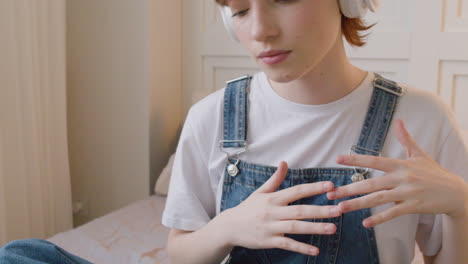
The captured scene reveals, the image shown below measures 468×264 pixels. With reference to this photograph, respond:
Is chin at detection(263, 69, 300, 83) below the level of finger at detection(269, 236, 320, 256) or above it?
above

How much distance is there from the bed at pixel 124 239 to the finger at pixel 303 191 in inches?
29.0

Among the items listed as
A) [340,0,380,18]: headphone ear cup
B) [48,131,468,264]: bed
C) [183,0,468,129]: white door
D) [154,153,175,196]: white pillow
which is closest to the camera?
[340,0,380,18]: headphone ear cup

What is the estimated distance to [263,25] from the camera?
68cm

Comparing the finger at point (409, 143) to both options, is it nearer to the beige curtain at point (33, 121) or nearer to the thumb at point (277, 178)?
the thumb at point (277, 178)

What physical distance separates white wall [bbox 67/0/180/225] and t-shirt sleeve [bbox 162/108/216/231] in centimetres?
108

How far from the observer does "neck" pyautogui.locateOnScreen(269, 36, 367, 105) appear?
81 centimetres

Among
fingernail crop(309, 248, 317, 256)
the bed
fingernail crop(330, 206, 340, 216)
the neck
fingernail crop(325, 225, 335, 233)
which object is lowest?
the bed

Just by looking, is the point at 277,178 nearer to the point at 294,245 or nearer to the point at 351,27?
the point at 294,245

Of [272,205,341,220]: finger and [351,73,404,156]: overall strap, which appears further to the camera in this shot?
[351,73,404,156]: overall strap

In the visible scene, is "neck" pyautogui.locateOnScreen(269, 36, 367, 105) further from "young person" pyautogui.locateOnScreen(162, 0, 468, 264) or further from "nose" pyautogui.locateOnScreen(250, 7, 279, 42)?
"nose" pyautogui.locateOnScreen(250, 7, 279, 42)

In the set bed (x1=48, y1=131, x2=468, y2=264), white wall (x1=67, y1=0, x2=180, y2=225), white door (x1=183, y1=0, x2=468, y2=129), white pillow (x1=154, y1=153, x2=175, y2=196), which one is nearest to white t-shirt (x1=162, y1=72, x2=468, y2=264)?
bed (x1=48, y1=131, x2=468, y2=264)

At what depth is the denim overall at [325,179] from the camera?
2.56 feet

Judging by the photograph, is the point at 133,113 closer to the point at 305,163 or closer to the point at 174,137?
the point at 174,137

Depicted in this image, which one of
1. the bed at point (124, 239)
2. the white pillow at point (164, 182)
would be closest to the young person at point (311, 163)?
the bed at point (124, 239)
